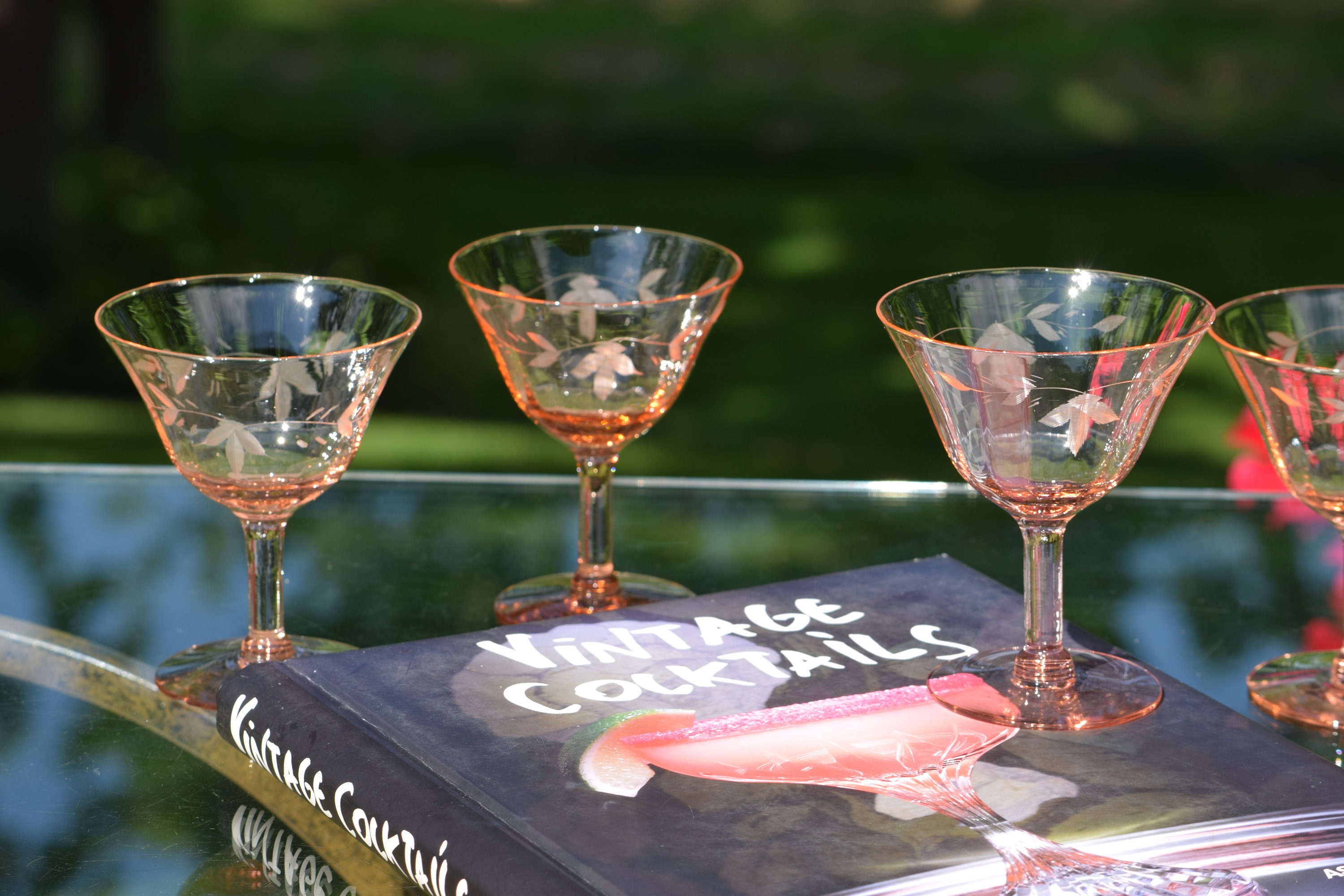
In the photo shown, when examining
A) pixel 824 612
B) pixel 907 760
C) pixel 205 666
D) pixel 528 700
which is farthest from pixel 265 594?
pixel 907 760

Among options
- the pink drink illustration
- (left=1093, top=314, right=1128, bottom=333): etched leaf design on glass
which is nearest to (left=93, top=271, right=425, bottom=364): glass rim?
the pink drink illustration

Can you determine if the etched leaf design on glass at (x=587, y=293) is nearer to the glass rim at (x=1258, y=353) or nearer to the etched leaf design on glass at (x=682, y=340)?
the etched leaf design on glass at (x=682, y=340)

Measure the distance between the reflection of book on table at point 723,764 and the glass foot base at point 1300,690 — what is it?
135mm

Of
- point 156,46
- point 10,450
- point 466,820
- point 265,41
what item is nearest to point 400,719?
point 466,820

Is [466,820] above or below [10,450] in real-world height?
above

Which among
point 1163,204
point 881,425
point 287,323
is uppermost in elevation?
point 287,323

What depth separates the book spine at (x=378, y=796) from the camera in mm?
788


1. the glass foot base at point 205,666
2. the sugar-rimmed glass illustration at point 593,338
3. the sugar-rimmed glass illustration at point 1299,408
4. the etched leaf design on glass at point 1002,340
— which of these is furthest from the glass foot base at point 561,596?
the sugar-rimmed glass illustration at point 1299,408

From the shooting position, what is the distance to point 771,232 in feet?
18.1

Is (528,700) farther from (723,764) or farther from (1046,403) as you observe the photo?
(1046,403)

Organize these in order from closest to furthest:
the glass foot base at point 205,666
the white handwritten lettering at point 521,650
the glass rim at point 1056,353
Answer: the glass rim at point 1056,353 → the white handwritten lettering at point 521,650 → the glass foot base at point 205,666

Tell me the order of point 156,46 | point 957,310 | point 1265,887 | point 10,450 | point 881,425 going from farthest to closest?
point 156,46 < point 881,425 < point 10,450 < point 957,310 < point 1265,887

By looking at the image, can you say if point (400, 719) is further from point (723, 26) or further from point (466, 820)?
point (723, 26)

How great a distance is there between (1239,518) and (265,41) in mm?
4910
